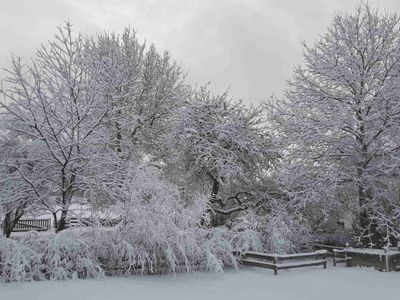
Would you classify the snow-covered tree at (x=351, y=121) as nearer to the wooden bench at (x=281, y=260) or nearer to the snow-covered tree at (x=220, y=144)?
the snow-covered tree at (x=220, y=144)

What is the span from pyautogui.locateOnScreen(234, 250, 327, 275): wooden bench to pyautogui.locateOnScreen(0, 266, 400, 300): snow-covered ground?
272mm

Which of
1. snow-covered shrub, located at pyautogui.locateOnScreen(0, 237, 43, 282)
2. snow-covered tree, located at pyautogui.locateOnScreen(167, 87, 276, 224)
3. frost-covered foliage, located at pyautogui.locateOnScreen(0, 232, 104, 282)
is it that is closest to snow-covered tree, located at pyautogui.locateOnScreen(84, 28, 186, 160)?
snow-covered tree, located at pyautogui.locateOnScreen(167, 87, 276, 224)

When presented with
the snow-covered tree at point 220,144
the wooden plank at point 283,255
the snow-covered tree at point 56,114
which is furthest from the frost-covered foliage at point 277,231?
the snow-covered tree at point 56,114

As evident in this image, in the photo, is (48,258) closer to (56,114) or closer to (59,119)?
(59,119)

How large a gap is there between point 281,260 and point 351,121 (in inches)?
257

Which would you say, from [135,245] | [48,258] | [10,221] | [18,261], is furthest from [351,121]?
[10,221]

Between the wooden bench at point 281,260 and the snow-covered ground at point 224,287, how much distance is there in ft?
0.89

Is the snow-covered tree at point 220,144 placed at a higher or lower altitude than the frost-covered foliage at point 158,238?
higher

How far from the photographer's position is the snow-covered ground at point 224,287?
9.21 m

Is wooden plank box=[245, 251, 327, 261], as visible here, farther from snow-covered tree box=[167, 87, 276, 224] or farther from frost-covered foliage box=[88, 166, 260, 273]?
snow-covered tree box=[167, 87, 276, 224]

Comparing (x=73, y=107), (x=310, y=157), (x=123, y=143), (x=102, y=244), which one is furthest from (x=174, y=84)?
(x=102, y=244)

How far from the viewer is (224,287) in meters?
10.4

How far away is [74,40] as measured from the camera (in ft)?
45.1

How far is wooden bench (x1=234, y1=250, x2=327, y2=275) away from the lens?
41.4 feet
